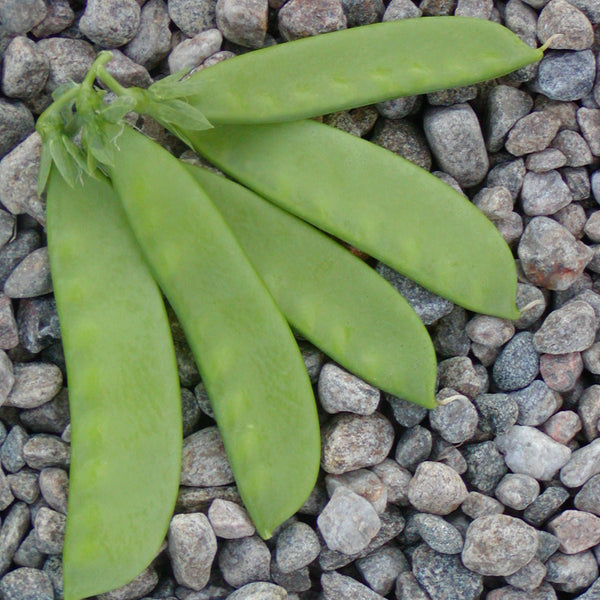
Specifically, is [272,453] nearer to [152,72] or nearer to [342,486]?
[342,486]

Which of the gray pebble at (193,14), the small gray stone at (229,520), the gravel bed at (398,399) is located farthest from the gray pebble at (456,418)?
the gray pebble at (193,14)

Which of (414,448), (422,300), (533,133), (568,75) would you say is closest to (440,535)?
(414,448)

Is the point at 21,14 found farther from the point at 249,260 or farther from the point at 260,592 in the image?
the point at 260,592

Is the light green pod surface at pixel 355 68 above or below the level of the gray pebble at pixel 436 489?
above

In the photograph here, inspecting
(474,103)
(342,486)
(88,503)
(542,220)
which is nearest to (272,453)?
(342,486)

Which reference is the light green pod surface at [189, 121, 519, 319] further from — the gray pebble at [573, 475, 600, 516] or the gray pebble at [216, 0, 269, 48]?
the gray pebble at [573, 475, 600, 516]

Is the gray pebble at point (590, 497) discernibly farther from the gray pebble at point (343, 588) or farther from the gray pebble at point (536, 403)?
the gray pebble at point (343, 588)
